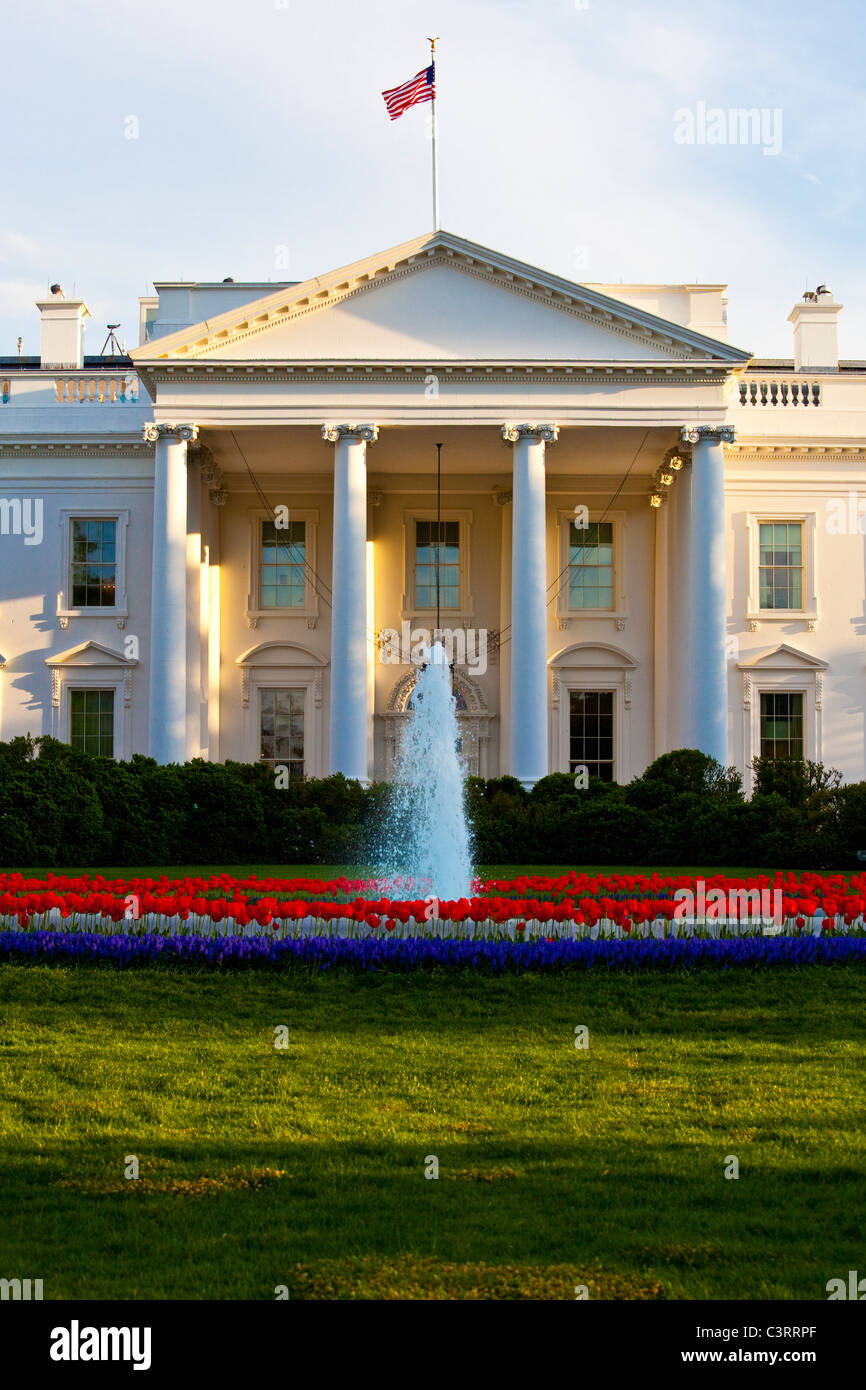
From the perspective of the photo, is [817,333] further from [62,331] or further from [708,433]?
[62,331]

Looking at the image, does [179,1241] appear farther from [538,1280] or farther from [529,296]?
[529,296]

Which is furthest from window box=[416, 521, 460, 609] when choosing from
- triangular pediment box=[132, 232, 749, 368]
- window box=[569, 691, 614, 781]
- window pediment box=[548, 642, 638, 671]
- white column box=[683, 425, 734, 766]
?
white column box=[683, 425, 734, 766]

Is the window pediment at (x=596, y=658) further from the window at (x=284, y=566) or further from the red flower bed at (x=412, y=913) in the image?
the red flower bed at (x=412, y=913)

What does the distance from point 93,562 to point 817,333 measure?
66.9ft

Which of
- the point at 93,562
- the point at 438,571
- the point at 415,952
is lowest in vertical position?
the point at 415,952

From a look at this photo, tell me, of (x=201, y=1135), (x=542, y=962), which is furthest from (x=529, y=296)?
(x=201, y=1135)

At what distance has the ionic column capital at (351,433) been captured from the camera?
31.0 meters

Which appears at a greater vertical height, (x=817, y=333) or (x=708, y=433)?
(x=817, y=333)

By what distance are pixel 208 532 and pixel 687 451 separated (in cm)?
1195

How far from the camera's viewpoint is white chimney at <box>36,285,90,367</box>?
3791 cm

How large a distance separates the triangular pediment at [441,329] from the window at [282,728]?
9016 millimetres

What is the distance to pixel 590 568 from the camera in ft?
118

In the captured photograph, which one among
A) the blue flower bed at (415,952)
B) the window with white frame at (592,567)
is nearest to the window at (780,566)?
the window with white frame at (592,567)

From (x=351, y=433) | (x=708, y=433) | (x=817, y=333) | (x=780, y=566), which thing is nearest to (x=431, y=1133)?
(x=351, y=433)
